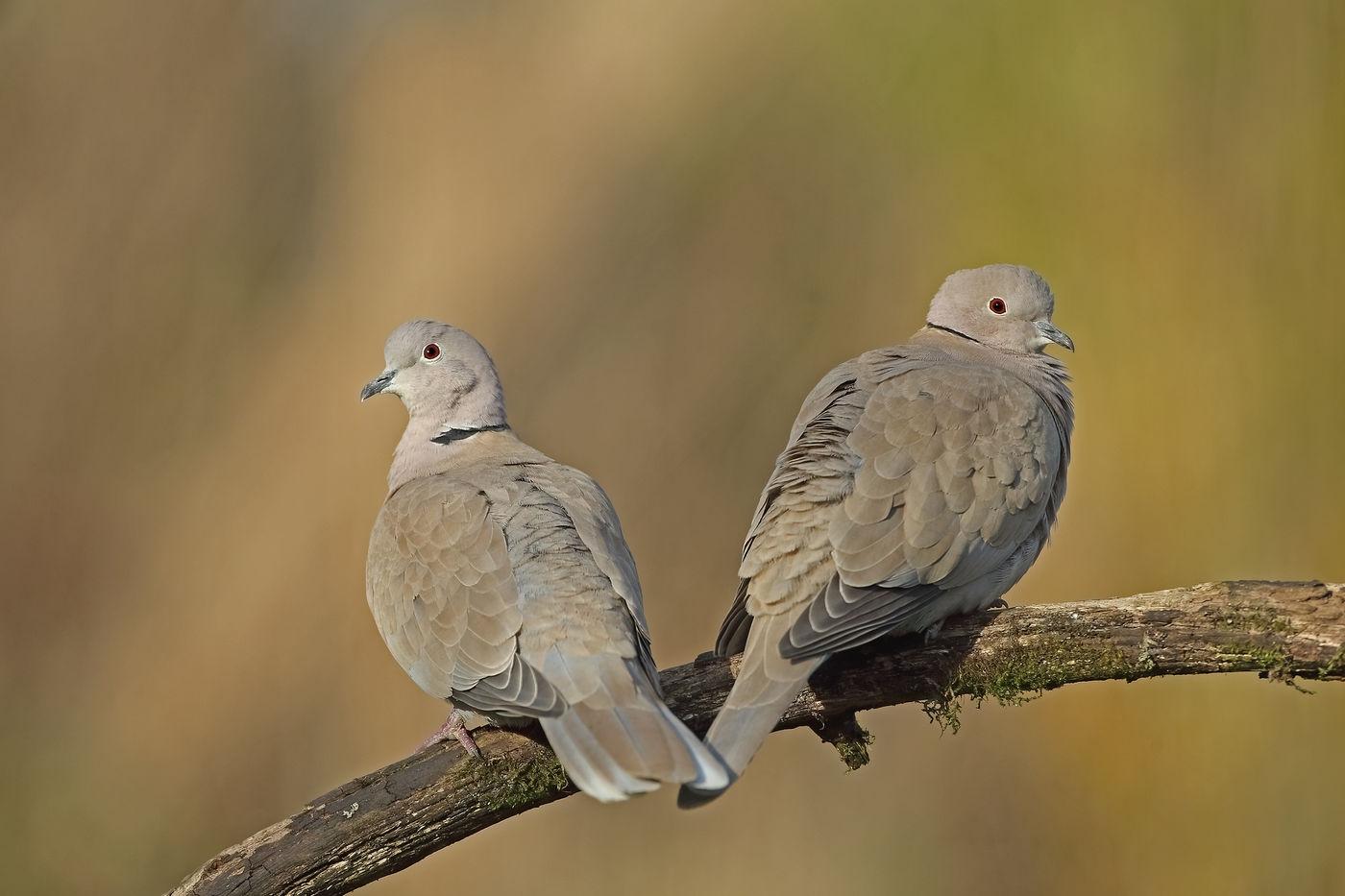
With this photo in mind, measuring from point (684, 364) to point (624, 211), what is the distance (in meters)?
1.45

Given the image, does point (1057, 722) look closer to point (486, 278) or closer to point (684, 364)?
point (684, 364)

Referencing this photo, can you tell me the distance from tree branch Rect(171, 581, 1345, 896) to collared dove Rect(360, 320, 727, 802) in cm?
19

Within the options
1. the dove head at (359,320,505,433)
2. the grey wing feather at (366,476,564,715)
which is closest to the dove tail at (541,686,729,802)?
the grey wing feather at (366,476,564,715)

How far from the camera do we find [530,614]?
3602 millimetres

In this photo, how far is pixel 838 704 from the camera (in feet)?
12.5

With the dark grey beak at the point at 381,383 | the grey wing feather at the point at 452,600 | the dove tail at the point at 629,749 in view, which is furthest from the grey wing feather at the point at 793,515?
the dark grey beak at the point at 381,383

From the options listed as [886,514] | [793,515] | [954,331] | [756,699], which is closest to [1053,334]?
[954,331]

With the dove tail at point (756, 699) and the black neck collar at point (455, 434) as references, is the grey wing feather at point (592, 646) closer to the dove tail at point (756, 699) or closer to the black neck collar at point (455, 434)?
the dove tail at point (756, 699)

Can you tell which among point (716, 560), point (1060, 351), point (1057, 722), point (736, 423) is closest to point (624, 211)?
point (736, 423)

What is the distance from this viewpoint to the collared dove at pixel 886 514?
3605mm

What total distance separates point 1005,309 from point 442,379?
2265mm

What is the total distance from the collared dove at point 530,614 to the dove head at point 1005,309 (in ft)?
6.08

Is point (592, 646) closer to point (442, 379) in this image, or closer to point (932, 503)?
point (932, 503)

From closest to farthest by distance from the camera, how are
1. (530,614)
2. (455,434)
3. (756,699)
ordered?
1. (756,699)
2. (530,614)
3. (455,434)
